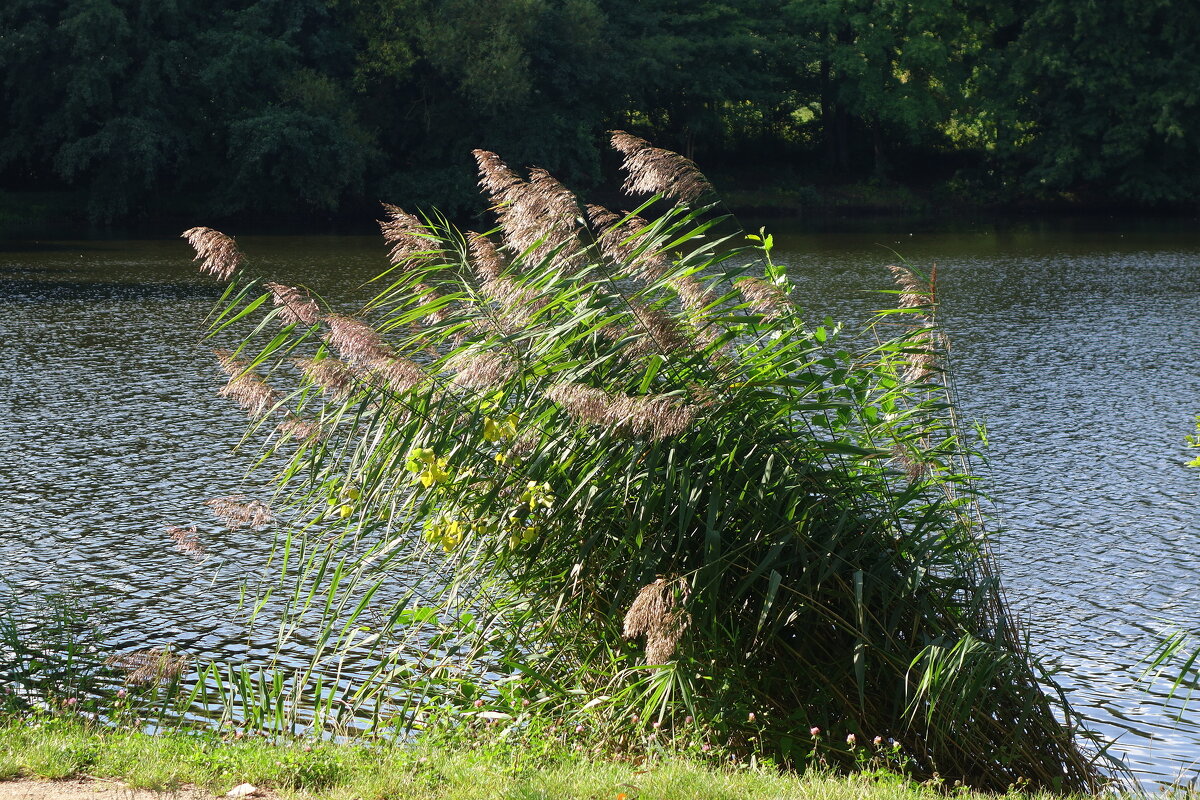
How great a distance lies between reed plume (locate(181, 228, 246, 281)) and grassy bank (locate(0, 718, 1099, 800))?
70.0 inches

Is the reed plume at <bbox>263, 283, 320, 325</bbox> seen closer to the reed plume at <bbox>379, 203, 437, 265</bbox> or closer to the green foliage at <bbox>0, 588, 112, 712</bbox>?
the reed plume at <bbox>379, 203, 437, 265</bbox>

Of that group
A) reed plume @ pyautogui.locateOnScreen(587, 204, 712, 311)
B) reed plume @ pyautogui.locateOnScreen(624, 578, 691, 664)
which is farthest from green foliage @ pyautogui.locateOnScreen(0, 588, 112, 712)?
reed plume @ pyautogui.locateOnScreen(587, 204, 712, 311)

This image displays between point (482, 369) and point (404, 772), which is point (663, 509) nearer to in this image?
point (482, 369)

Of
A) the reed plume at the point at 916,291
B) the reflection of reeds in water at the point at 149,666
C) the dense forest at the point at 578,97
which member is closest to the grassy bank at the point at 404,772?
the reflection of reeds in water at the point at 149,666

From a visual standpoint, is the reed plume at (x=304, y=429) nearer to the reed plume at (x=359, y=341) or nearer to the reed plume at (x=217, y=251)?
the reed plume at (x=359, y=341)

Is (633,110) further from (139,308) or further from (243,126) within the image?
(139,308)

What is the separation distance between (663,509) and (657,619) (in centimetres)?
60

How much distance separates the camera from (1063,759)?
4953 mm

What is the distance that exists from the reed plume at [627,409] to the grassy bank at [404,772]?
1.15 m

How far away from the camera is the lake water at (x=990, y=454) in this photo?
24.4 feet

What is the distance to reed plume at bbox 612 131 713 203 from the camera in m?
5.05

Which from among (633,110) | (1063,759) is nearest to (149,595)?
(1063,759)

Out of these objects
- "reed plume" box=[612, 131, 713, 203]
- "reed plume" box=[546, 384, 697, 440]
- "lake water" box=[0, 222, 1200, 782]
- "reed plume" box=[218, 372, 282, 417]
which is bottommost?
"lake water" box=[0, 222, 1200, 782]

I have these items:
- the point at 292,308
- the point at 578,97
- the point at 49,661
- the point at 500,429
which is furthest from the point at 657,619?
the point at 578,97
